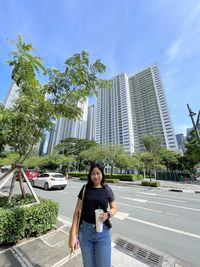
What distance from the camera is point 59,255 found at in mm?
2932

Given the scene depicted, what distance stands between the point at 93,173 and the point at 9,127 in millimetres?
3136

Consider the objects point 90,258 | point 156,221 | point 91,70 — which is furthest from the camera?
point 156,221

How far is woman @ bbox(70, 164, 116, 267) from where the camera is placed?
1.95 metres

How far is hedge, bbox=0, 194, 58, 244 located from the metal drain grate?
5.97 feet

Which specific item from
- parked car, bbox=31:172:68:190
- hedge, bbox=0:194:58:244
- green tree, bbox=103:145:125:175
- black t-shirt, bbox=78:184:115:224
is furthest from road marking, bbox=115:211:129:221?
green tree, bbox=103:145:125:175

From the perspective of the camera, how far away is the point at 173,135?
8812 centimetres

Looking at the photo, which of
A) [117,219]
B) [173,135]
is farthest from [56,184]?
[173,135]

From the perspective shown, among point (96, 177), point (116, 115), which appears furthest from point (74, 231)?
point (116, 115)

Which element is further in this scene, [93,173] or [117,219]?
[117,219]

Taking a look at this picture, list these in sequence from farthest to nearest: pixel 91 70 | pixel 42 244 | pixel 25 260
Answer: pixel 91 70, pixel 42 244, pixel 25 260

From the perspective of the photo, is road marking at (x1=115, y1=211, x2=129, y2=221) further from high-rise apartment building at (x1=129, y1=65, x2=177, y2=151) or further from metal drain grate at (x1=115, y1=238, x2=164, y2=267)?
high-rise apartment building at (x1=129, y1=65, x2=177, y2=151)

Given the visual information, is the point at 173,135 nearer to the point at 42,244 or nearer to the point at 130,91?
the point at 130,91

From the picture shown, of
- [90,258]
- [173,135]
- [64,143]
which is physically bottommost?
[90,258]

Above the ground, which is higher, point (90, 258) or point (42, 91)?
point (42, 91)
